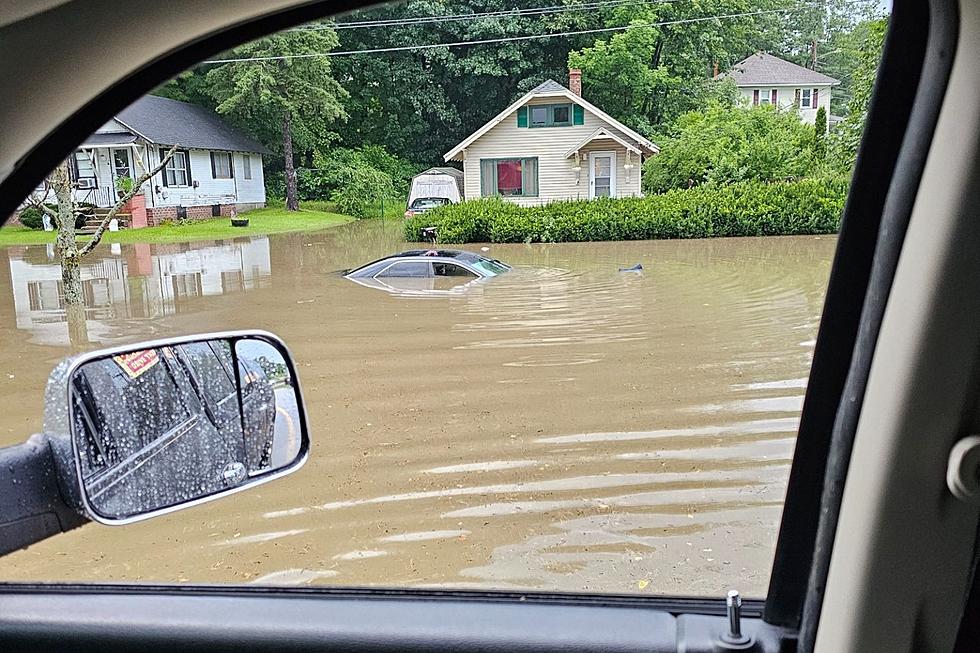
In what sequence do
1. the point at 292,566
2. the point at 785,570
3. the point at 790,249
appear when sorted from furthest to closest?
1. the point at 790,249
2. the point at 292,566
3. the point at 785,570

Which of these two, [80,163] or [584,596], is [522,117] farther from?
[584,596]

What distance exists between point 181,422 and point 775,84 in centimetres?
1506

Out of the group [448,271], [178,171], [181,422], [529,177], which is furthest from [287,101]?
[178,171]

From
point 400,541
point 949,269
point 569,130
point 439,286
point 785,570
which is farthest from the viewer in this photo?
point 569,130

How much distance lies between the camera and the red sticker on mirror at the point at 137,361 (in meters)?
1.29

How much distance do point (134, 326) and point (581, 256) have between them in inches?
340

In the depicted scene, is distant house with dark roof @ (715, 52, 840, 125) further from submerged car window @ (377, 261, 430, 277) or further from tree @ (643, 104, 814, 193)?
submerged car window @ (377, 261, 430, 277)

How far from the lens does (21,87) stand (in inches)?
38.7

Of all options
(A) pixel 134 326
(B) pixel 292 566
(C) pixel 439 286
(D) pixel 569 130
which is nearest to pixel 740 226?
(D) pixel 569 130

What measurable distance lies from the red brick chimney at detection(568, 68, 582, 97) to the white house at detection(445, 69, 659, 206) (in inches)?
40.5

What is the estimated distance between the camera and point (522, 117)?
63.9ft

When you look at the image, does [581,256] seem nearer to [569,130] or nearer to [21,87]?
[569,130]

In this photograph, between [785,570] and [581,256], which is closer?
[785,570]

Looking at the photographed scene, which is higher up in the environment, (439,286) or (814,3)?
(814,3)
